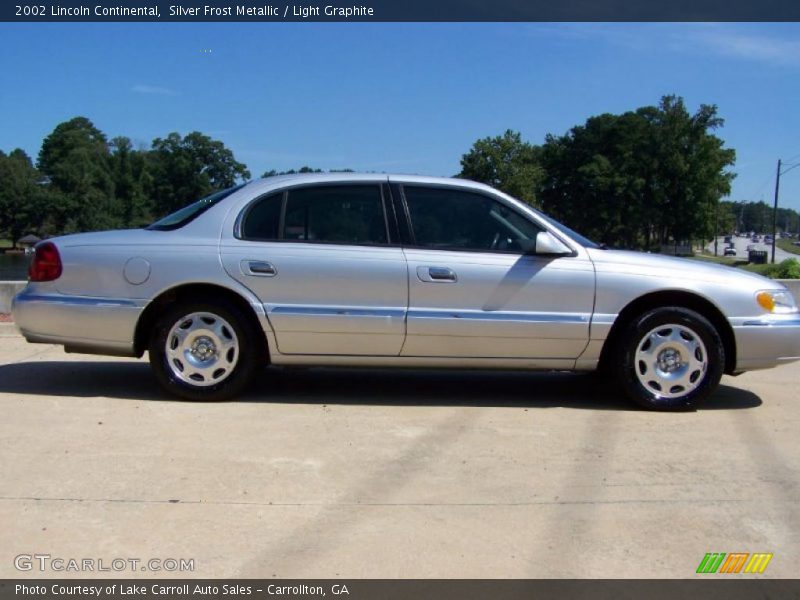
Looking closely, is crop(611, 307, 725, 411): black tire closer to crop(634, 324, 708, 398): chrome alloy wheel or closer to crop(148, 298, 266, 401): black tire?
crop(634, 324, 708, 398): chrome alloy wheel

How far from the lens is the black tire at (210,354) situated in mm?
5227

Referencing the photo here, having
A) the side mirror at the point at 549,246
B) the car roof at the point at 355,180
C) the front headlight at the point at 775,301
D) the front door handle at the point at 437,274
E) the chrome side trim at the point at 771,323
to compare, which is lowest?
the chrome side trim at the point at 771,323

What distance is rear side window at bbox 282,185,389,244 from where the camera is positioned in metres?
5.33

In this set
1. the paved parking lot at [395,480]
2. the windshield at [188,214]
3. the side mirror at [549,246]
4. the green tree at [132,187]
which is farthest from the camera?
the green tree at [132,187]

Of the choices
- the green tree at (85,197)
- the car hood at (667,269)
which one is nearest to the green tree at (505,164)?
the green tree at (85,197)

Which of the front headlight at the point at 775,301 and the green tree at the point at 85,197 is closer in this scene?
the front headlight at the point at 775,301

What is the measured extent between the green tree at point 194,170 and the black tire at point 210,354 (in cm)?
900

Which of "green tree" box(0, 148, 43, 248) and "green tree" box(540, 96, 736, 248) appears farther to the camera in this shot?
"green tree" box(540, 96, 736, 248)

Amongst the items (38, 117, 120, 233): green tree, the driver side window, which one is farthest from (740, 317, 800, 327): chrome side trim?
(38, 117, 120, 233): green tree

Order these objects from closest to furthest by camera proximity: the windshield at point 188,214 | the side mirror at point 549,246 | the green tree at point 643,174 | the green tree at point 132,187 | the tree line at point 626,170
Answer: the side mirror at point 549,246, the windshield at point 188,214, the green tree at point 132,187, the tree line at point 626,170, the green tree at point 643,174

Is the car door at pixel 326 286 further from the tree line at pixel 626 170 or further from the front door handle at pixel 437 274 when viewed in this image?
the tree line at pixel 626 170

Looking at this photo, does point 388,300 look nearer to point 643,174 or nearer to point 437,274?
point 437,274

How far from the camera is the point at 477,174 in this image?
3525 centimetres
